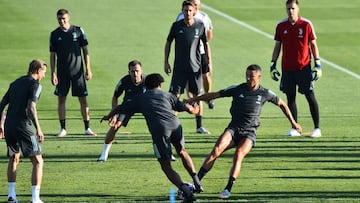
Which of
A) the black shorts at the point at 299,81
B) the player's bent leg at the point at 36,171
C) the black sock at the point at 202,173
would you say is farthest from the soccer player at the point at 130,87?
A: the black shorts at the point at 299,81

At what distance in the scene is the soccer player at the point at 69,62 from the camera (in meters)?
22.5

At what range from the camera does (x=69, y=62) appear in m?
22.7

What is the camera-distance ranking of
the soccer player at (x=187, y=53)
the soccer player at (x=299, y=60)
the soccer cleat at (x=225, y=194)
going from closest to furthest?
the soccer cleat at (x=225, y=194) < the soccer player at (x=187, y=53) < the soccer player at (x=299, y=60)

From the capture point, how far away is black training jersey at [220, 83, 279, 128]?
685 inches

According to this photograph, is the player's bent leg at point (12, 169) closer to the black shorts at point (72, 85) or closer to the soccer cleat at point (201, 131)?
the black shorts at point (72, 85)

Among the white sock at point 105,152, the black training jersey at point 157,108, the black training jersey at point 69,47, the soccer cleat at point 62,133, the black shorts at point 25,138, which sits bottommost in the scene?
the white sock at point 105,152

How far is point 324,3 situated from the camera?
44719mm

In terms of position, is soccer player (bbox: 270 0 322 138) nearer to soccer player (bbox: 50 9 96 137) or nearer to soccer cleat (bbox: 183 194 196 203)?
soccer player (bbox: 50 9 96 137)

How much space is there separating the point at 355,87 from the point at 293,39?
722 cm

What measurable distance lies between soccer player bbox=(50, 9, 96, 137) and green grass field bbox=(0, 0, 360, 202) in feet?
1.76

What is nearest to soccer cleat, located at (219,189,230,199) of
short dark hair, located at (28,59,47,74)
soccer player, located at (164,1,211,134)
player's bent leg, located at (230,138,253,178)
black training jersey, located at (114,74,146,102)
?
player's bent leg, located at (230,138,253,178)

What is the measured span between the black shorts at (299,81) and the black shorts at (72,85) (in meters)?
3.87

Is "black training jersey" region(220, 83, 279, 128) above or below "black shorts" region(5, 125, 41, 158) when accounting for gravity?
above

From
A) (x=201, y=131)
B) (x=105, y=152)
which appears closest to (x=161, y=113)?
(x=105, y=152)
